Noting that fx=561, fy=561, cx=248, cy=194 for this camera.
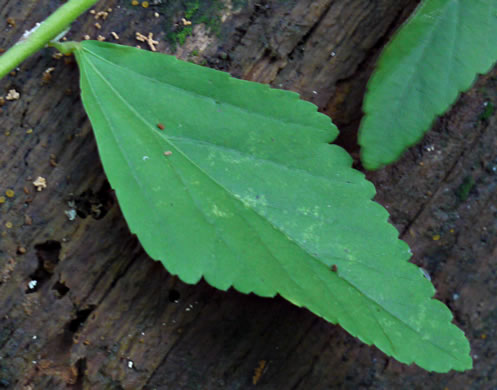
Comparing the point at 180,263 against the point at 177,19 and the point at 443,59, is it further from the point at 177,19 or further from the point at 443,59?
the point at 443,59

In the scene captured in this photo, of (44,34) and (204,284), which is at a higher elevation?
(44,34)

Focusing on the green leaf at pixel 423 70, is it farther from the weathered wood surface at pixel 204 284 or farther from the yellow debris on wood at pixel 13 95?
the yellow debris on wood at pixel 13 95

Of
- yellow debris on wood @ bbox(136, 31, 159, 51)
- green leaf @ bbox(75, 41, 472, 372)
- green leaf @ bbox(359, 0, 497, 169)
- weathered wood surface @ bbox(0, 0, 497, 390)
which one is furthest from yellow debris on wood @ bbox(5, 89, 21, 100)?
green leaf @ bbox(359, 0, 497, 169)

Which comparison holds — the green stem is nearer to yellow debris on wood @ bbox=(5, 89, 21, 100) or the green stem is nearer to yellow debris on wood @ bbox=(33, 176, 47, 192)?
yellow debris on wood @ bbox=(5, 89, 21, 100)

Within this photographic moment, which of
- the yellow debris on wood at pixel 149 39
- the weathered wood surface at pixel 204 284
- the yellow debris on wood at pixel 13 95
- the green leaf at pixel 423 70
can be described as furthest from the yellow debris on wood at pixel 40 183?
the green leaf at pixel 423 70

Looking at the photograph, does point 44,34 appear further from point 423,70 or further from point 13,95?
point 423,70

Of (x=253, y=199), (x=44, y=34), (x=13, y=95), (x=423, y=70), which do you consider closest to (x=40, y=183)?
(x=13, y=95)
